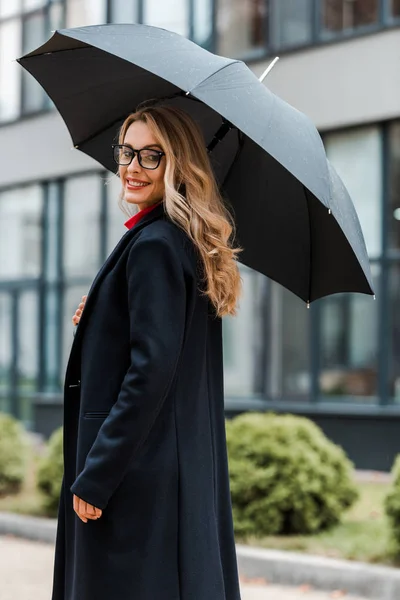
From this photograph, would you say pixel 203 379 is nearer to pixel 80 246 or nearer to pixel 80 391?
pixel 80 391

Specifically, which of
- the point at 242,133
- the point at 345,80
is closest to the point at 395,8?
the point at 345,80

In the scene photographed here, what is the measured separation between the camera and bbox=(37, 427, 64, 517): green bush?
27.2 feet

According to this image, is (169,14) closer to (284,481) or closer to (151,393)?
(284,481)

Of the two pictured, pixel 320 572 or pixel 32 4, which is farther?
pixel 32 4

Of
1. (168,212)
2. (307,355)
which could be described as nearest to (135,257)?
(168,212)

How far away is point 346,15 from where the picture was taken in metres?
13.0

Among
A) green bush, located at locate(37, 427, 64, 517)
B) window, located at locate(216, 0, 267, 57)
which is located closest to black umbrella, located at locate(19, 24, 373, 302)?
green bush, located at locate(37, 427, 64, 517)

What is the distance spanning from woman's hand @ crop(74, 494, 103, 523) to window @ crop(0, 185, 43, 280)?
14514 millimetres

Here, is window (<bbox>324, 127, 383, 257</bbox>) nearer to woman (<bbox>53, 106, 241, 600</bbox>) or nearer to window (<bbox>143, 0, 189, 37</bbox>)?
window (<bbox>143, 0, 189, 37</bbox>)

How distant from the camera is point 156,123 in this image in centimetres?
303

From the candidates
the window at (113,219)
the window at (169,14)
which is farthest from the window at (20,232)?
the window at (169,14)

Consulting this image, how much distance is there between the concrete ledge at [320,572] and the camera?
5.85 m

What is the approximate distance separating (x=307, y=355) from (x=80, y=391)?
1059 centimetres

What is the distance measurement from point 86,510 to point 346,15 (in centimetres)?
1118
